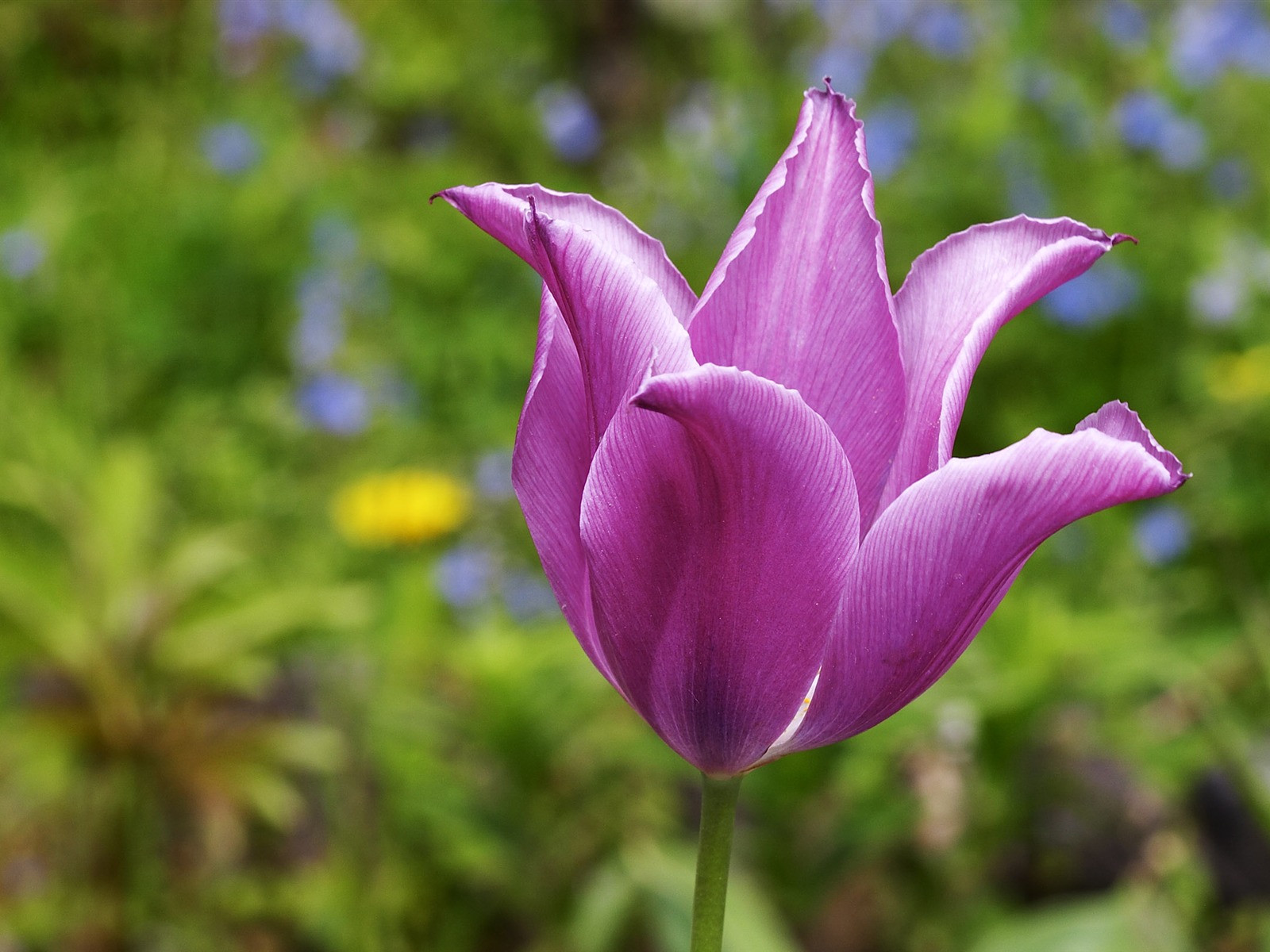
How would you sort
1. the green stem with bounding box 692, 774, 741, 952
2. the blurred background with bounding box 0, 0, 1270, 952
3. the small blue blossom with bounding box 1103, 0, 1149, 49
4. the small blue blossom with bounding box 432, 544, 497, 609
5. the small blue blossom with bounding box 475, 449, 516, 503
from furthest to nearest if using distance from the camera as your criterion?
the small blue blossom with bounding box 1103, 0, 1149, 49, the small blue blossom with bounding box 475, 449, 516, 503, the small blue blossom with bounding box 432, 544, 497, 609, the blurred background with bounding box 0, 0, 1270, 952, the green stem with bounding box 692, 774, 741, 952

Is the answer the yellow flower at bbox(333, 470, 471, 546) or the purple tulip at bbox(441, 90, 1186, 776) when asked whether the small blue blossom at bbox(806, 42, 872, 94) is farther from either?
the purple tulip at bbox(441, 90, 1186, 776)

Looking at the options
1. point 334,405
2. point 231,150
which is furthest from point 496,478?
point 231,150

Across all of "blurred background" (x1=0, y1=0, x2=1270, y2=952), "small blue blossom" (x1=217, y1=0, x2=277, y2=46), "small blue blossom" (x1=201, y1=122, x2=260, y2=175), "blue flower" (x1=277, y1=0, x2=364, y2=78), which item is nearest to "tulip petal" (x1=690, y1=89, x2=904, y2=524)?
"blurred background" (x1=0, y1=0, x2=1270, y2=952)

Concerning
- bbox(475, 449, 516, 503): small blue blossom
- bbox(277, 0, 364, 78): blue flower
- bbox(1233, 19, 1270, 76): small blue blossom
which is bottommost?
bbox(475, 449, 516, 503): small blue blossom

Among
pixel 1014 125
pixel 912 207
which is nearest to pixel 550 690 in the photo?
pixel 912 207

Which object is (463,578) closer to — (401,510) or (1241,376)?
(401,510)
